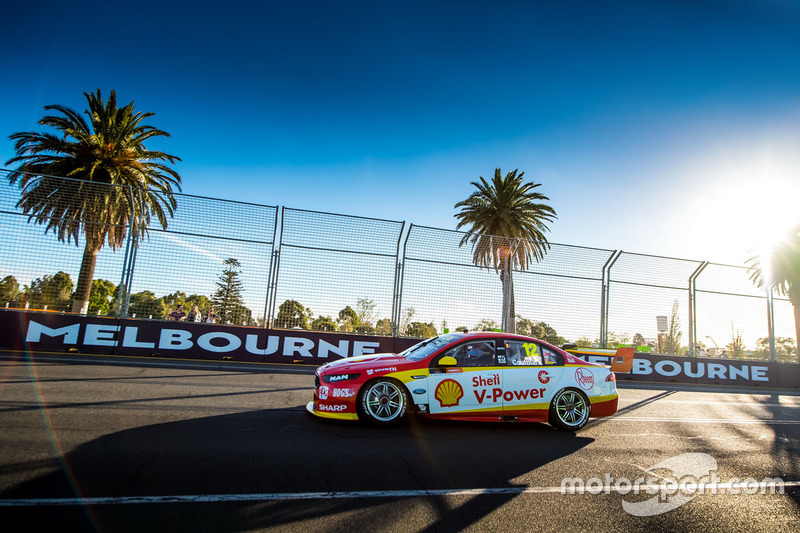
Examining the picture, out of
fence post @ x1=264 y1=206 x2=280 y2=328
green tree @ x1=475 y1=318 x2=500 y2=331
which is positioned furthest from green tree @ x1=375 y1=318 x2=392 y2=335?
fence post @ x1=264 y1=206 x2=280 y2=328

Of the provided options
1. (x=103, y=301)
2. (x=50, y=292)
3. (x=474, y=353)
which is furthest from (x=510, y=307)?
(x=50, y=292)

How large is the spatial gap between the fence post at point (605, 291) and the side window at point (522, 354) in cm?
893

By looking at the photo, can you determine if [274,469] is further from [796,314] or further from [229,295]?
[796,314]

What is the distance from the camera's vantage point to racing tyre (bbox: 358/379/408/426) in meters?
5.42

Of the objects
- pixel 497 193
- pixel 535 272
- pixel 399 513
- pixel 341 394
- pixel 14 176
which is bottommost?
pixel 399 513

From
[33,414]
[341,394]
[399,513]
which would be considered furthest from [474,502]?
[33,414]

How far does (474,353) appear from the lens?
19.5ft

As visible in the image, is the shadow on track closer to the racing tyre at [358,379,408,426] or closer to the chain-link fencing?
the racing tyre at [358,379,408,426]

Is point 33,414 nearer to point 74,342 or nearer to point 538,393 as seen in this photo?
point 538,393

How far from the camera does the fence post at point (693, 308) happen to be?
14758mm

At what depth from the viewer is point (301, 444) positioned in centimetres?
443

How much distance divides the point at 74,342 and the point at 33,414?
7191 mm

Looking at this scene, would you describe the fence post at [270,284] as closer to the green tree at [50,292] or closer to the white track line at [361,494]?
the green tree at [50,292]

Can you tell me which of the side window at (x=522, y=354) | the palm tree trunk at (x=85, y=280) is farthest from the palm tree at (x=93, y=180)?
the side window at (x=522, y=354)
